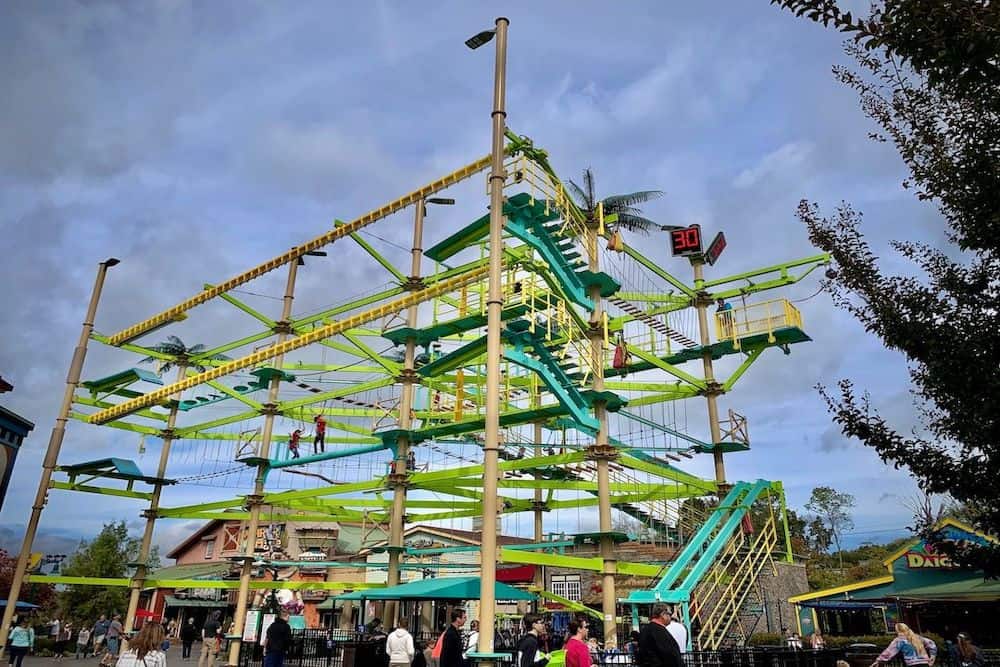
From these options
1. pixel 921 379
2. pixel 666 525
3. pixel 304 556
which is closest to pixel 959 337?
pixel 921 379

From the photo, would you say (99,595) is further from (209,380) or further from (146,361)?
(209,380)

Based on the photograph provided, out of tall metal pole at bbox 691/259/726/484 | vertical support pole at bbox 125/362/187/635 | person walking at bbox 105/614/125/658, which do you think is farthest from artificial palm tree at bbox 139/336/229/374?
tall metal pole at bbox 691/259/726/484

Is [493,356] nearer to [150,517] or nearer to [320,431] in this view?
[320,431]

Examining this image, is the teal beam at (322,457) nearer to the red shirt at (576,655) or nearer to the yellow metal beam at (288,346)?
the yellow metal beam at (288,346)

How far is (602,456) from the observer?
2148 cm

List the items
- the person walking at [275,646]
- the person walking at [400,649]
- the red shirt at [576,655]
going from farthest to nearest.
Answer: the person walking at [275,646], the person walking at [400,649], the red shirt at [576,655]

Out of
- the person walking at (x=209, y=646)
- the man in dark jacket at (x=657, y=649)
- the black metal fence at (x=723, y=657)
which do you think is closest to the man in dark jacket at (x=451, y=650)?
the black metal fence at (x=723, y=657)

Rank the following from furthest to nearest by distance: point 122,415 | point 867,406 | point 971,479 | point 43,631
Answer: point 43,631 → point 122,415 → point 867,406 → point 971,479

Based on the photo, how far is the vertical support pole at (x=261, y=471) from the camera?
82.3 feet

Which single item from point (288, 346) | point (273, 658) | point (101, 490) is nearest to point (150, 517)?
point (101, 490)

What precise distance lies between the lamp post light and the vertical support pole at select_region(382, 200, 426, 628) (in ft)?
33.0

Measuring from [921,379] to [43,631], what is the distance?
4950 centimetres

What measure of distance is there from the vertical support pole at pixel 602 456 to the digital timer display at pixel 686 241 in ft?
20.5

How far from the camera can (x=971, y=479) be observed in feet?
28.8
